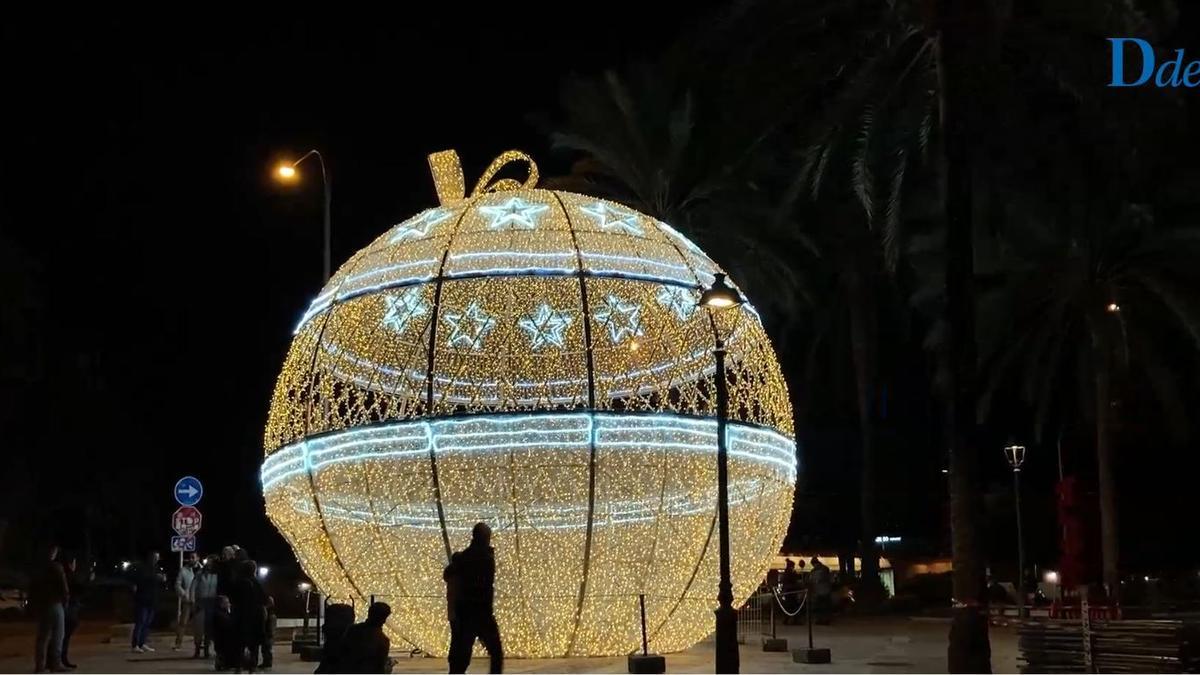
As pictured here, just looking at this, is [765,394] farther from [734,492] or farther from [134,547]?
[134,547]

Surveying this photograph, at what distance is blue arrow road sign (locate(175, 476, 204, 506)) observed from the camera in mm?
19094

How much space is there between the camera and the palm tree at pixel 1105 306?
23.7 metres

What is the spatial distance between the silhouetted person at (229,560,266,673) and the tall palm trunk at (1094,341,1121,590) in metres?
15.4

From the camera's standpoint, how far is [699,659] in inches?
587

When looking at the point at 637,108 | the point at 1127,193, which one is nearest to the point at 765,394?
the point at 1127,193

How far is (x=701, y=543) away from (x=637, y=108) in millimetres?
15382

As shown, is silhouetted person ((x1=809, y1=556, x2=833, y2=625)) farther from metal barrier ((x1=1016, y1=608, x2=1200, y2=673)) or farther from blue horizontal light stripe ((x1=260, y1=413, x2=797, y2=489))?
blue horizontal light stripe ((x1=260, y1=413, x2=797, y2=489))

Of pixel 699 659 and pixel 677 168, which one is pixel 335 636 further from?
pixel 677 168

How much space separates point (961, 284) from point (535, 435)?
157 inches

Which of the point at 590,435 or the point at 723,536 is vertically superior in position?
the point at 590,435

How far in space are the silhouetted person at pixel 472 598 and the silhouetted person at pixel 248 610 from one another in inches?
151

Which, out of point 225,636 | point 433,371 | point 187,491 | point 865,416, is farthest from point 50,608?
point 865,416

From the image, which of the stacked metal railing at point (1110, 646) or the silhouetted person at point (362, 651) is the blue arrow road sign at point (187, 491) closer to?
the stacked metal railing at point (1110, 646)

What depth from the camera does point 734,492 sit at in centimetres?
1417
